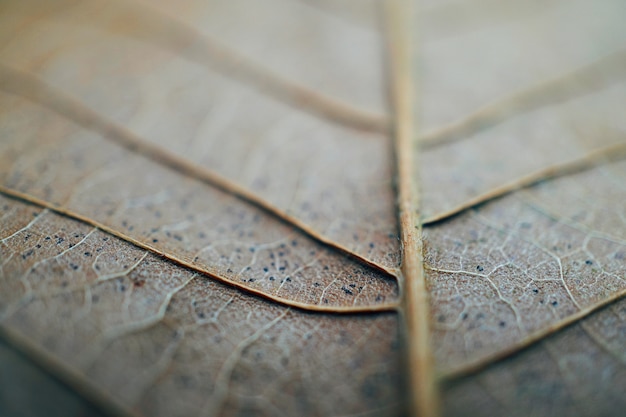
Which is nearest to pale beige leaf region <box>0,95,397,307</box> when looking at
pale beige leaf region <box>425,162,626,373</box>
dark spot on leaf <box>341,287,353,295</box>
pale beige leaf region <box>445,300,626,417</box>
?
dark spot on leaf <box>341,287,353,295</box>

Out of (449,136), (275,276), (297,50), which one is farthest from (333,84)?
(275,276)

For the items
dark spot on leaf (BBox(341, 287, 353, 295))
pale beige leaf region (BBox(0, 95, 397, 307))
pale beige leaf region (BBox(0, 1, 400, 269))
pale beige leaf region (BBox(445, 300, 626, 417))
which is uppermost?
pale beige leaf region (BBox(0, 1, 400, 269))

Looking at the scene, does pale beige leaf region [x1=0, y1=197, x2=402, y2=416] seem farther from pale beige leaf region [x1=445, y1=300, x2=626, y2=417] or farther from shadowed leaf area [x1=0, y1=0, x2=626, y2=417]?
pale beige leaf region [x1=445, y1=300, x2=626, y2=417]

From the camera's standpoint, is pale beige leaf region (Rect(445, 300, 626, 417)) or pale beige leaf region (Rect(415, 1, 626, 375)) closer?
pale beige leaf region (Rect(445, 300, 626, 417))

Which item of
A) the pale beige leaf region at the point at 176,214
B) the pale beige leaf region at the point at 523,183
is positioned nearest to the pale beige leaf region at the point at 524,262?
the pale beige leaf region at the point at 523,183

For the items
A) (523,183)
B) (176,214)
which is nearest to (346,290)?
(176,214)

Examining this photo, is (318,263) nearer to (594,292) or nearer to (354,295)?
(354,295)

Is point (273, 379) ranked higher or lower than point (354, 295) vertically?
lower

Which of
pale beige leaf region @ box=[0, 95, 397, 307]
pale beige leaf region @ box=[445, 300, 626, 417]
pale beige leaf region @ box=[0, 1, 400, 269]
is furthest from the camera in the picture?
pale beige leaf region @ box=[0, 1, 400, 269]
